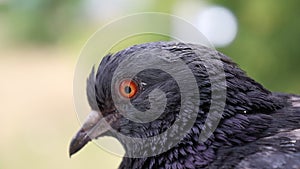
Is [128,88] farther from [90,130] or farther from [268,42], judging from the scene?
[268,42]

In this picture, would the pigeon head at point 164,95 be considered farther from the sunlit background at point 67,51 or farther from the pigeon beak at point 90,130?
the sunlit background at point 67,51

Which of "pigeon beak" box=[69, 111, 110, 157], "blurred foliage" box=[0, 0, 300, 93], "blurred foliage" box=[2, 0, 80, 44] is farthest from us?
"blurred foliage" box=[2, 0, 80, 44]

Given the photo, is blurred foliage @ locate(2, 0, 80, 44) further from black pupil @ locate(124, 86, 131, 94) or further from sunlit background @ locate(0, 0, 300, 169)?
black pupil @ locate(124, 86, 131, 94)

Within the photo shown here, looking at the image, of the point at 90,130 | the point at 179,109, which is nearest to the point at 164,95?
the point at 179,109

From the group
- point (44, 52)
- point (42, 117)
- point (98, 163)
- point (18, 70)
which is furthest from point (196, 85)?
point (18, 70)

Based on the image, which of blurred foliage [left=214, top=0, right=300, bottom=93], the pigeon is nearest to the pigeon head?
the pigeon

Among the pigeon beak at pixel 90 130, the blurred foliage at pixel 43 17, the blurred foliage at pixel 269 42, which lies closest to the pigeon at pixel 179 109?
the pigeon beak at pixel 90 130

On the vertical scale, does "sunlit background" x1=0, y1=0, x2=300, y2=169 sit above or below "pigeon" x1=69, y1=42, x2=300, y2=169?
above
